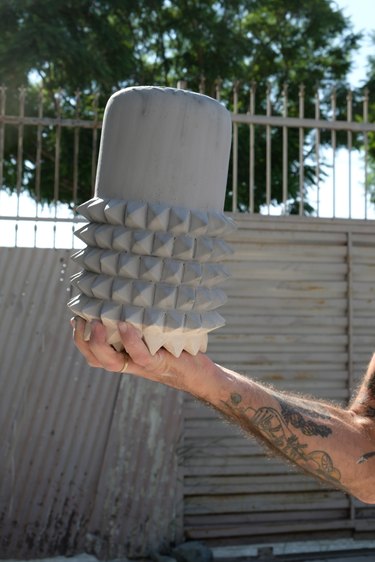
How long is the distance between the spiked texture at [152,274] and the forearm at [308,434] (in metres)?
0.32

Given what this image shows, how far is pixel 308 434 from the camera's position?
2037mm

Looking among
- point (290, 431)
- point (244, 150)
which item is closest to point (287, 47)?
point (244, 150)

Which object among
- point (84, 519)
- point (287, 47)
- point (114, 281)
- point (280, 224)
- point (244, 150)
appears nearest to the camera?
point (114, 281)

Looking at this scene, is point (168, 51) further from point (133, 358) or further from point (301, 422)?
point (133, 358)

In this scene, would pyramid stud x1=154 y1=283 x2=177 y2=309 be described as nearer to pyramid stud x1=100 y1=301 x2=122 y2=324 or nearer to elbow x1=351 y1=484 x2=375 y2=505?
pyramid stud x1=100 y1=301 x2=122 y2=324

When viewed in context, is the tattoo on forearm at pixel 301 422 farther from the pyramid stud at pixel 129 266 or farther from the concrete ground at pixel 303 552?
the concrete ground at pixel 303 552

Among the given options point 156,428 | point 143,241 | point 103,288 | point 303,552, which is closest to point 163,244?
point 143,241

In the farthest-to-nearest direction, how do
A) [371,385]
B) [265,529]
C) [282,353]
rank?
[282,353] < [265,529] < [371,385]

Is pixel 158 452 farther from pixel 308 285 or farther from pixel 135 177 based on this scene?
pixel 135 177

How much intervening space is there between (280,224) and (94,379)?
1629 mm

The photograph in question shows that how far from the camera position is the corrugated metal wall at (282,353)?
5.21m

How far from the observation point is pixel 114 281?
1661mm

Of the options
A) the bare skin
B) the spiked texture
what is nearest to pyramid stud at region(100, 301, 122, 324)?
the spiked texture

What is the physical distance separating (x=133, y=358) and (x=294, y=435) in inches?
24.8
